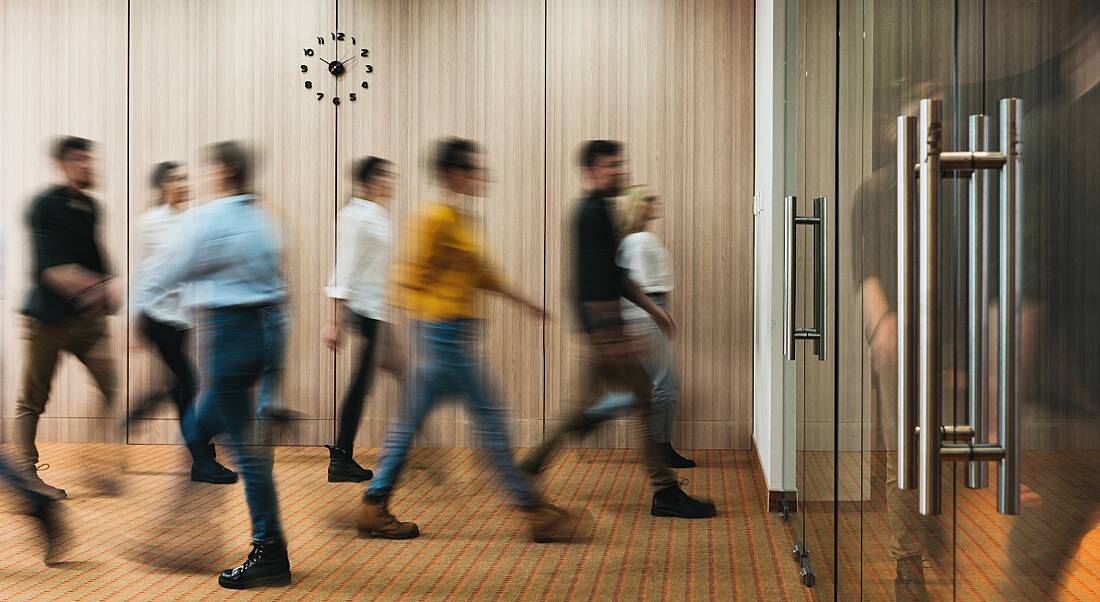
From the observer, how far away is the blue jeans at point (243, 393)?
332 cm

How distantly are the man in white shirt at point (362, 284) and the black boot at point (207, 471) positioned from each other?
1.66ft

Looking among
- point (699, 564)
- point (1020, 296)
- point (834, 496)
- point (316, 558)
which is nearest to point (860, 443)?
point (834, 496)

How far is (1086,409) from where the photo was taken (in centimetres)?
90

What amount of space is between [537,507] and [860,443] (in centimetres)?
196

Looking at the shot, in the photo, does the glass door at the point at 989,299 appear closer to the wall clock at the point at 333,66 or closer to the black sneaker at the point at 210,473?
the black sneaker at the point at 210,473

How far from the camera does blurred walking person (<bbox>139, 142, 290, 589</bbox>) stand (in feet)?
10.8

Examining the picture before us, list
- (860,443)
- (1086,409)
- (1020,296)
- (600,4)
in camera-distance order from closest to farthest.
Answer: (1086,409) → (1020,296) → (860,443) → (600,4)

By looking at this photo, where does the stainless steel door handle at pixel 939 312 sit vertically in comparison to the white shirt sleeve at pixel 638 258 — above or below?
below

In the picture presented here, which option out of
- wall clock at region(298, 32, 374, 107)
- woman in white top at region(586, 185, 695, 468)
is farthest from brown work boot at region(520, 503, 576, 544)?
wall clock at region(298, 32, 374, 107)

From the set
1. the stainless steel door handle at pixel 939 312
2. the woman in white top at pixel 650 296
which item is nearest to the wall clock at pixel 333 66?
the woman in white top at pixel 650 296

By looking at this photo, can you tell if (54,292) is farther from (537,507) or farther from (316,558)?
(537,507)

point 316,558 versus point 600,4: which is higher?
point 600,4

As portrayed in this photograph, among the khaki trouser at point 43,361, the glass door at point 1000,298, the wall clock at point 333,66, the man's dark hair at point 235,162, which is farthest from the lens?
the wall clock at point 333,66

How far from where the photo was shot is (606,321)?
4004mm
